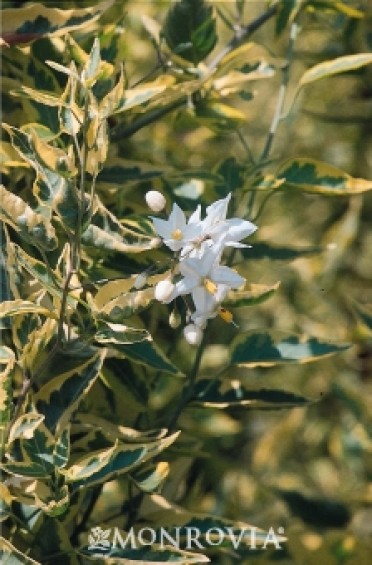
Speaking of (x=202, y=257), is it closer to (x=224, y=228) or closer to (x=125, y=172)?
(x=224, y=228)

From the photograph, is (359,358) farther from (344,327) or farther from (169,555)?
(169,555)

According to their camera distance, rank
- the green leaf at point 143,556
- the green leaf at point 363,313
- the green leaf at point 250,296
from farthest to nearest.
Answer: the green leaf at point 363,313, the green leaf at point 250,296, the green leaf at point 143,556

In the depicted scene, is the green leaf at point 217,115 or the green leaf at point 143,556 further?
the green leaf at point 217,115

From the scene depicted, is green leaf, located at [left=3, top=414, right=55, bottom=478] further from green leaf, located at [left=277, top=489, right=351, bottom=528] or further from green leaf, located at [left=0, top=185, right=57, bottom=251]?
green leaf, located at [left=277, top=489, right=351, bottom=528]

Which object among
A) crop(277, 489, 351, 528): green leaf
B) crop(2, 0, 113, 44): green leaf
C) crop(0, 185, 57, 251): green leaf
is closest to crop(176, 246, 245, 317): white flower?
crop(0, 185, 57, 251): green leaf

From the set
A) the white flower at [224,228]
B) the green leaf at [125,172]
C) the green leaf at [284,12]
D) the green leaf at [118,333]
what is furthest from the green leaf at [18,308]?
the green leaf at [284,12]

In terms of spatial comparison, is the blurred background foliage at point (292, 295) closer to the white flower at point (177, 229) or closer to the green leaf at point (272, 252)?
the green leaf at point (272, 252)
